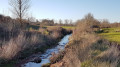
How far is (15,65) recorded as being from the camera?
23.7 feet

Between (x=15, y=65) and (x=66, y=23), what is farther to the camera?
(x=66, y=23)

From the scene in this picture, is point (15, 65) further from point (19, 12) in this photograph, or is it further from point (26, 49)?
point (19, 12)

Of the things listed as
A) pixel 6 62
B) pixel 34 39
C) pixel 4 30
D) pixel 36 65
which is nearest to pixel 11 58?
pixel 6 62

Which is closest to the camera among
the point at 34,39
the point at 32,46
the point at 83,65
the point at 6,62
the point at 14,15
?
the point at 83,65

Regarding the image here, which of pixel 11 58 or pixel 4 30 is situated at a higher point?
pixel 4 30

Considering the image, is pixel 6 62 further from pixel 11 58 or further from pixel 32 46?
pixel 32 46

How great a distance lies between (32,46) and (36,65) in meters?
4.01

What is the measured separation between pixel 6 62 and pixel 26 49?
3284 millimetres

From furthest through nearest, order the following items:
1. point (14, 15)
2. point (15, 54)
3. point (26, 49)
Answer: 1. point (14, 15)
2. point (26, 49)
3. point (15, 54)

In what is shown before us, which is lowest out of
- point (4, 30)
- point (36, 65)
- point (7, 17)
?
point (36, 65)

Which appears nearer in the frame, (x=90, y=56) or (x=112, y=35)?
(x=90, y=56)

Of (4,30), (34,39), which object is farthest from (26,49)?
(4,30)

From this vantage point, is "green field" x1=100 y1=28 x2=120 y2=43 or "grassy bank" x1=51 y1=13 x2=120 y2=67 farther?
"green field" x1=100 y1=28 x2=120 y2=43

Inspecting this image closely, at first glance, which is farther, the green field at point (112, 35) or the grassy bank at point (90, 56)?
the green field at point (112, 35)
